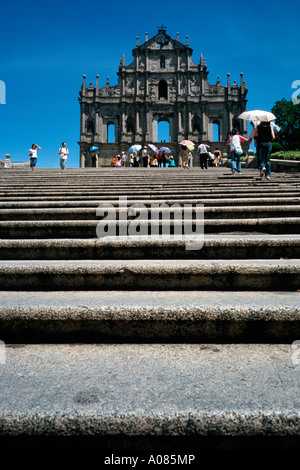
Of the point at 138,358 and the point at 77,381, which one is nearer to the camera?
the point at 77,381

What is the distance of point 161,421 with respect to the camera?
108 cm

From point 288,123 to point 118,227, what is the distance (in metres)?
54.1

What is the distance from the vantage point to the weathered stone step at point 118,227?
10.2ft

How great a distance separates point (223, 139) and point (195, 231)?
35561 millimetres

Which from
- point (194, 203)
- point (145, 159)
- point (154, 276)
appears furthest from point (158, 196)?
point (145, 159)

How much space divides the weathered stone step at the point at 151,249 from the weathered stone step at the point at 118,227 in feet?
1.61

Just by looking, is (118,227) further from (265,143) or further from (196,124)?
(196,124)

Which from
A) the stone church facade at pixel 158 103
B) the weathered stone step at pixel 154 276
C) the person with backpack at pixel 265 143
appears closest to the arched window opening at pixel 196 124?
the stone church facade at pixel 158 103

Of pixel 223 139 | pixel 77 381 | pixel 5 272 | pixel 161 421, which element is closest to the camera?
pixel 161 421

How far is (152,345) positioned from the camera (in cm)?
163
